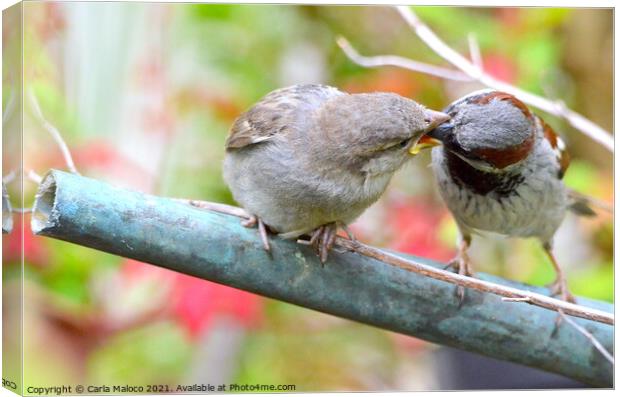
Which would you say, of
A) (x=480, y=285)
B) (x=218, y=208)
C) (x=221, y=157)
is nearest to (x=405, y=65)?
(x=218, y=208)

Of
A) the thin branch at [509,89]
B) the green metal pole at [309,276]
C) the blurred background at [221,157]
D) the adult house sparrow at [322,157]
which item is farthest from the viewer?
the blurred background at [221,157]

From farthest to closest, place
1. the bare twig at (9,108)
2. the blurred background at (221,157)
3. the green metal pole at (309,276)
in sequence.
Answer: the blurred background at (221,157) < the bare twig at (9,108) < the green metal pole at (309,276)

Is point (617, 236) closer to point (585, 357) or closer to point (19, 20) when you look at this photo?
point (585, 357)

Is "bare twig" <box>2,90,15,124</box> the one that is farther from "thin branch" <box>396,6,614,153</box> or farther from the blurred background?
"thin branch" <box>396,6,614,153</box>

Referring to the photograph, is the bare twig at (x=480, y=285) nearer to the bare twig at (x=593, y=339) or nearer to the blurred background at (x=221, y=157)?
the bare twig at (x=593, y=339)

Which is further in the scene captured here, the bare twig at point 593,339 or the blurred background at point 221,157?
the blurred background at point 221,157

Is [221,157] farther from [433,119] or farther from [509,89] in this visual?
[433,119]

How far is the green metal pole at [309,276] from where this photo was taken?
61.9 inches

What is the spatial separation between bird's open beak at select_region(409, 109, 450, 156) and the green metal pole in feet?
0.89

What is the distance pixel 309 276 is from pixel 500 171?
0.64 m

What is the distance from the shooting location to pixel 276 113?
196cm

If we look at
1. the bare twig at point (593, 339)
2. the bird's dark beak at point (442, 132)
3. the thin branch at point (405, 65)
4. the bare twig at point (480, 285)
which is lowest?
the bare twig at point (593, 339)

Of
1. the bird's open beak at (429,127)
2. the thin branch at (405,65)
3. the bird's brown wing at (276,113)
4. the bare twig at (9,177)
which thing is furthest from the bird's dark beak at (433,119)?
the bare twig at (9,177)

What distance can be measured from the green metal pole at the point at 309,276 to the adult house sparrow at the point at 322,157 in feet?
0.22
